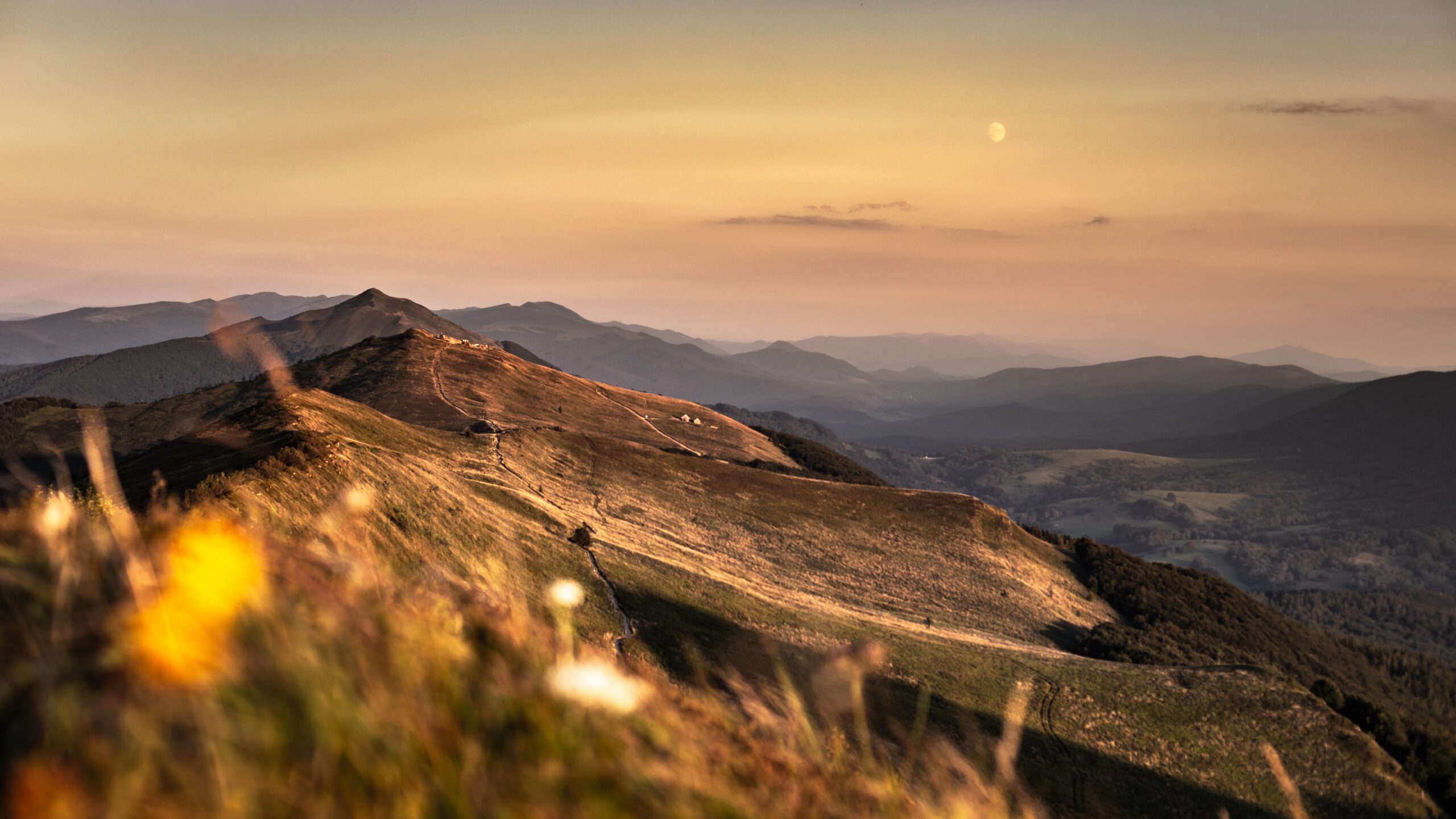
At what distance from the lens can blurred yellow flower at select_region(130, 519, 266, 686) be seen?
94.0 inches

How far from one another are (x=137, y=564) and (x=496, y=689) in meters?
1.44

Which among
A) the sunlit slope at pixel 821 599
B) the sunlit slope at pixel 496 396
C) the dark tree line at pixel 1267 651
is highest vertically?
the sunlit slope at pixel 496 396

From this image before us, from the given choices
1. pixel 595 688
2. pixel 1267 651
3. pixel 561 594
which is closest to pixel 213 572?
pixel 595 688

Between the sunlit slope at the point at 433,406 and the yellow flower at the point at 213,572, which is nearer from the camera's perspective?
the yellow flower at the point at 213,572

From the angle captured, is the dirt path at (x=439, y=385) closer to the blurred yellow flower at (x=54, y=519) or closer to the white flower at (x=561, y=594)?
the blurred yellow flower at (x=54, y=519)

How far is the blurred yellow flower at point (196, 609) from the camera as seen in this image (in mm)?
2387

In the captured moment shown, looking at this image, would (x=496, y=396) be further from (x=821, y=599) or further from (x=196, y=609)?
(x=196, y=609)

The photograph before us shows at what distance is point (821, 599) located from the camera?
201 ft

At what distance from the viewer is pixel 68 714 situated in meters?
2.14

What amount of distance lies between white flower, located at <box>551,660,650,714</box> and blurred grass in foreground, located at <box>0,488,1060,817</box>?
0.01 metres

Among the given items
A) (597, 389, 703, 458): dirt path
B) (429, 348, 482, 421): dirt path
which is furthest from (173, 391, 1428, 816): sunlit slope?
(597, 389, 703, 458): dirt path

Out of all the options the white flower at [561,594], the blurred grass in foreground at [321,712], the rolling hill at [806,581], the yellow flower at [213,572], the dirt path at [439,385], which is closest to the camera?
the blurred grass in foreground at [321,712]

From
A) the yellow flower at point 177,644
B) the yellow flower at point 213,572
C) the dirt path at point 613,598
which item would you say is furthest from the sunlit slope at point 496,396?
the yellow flower at point 177,644

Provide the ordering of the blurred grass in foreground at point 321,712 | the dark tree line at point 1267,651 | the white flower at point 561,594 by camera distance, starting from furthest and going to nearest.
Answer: the dark tree line at point 1267,651, the white flower at point 561,594, the blurred grass in foreground at point 321,712
